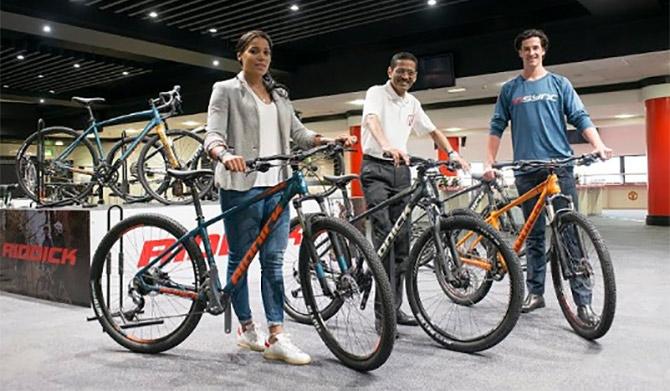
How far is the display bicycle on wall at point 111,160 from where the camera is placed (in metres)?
4.19

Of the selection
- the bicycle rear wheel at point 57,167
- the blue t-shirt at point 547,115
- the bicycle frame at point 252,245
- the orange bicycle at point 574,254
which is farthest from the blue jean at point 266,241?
the bicycle rear wheel at point 57,167

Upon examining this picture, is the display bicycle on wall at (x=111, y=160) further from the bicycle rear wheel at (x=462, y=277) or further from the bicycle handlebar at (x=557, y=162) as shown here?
the bicycle handlebar at (x=557, y=162)

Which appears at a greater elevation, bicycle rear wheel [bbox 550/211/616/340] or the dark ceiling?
the dark ceiling

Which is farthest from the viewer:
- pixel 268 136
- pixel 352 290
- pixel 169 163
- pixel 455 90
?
pixel 455 90

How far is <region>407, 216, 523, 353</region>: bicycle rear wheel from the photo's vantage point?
2309 millimetres

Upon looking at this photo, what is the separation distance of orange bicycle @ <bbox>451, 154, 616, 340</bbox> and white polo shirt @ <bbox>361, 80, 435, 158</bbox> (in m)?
0.54

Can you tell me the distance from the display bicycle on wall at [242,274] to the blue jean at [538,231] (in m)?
1.10

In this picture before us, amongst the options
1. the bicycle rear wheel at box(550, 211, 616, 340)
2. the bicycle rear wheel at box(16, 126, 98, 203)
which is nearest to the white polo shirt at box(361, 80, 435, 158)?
the bicycle rear wheel at box(550, 211, 616, 340)

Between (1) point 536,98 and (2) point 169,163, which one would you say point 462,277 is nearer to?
(1) point 536,98

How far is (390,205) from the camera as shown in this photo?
275 centimetres

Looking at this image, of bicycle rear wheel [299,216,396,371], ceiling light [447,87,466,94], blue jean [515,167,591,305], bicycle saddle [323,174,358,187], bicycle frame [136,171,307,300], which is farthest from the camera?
ceiling light [447,87,466,94]

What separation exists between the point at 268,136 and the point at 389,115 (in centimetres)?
72

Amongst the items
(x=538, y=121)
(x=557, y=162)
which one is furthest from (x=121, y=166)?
(x=557, y=162)

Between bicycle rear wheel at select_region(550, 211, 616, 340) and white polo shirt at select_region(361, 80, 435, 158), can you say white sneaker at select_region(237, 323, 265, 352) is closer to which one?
white polo shirt at select_region(361, 80, 435, 158)
